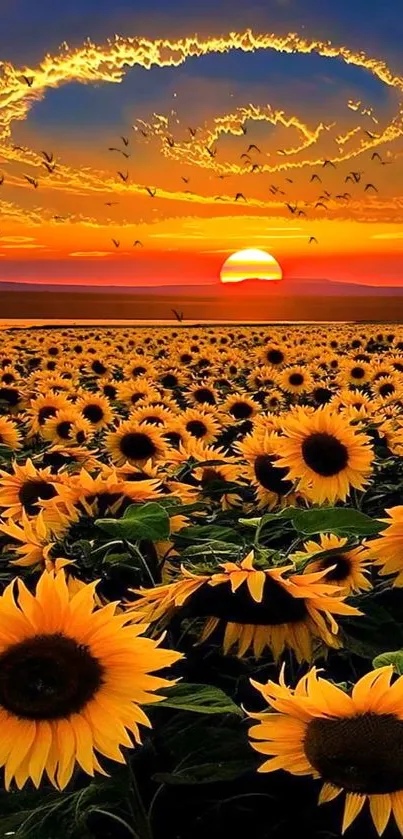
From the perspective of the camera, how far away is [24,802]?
1.97 m

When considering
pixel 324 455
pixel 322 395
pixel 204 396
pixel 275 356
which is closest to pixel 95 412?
pixel 204 396

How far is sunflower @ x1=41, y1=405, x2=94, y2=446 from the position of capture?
23.8 ft

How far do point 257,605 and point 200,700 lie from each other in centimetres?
35

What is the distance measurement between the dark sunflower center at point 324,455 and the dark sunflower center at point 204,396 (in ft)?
18.0

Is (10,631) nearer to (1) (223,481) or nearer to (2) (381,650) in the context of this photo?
(2) (381,650)

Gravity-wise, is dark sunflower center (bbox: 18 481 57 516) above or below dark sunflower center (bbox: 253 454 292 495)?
below

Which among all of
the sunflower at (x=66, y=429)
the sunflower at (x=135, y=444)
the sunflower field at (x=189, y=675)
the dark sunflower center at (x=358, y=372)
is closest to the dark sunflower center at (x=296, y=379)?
the dark sunflower center at (x=358, y=372)

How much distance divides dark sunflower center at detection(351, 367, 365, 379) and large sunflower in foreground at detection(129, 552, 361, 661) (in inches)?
406

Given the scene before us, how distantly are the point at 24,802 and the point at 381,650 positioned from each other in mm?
1038

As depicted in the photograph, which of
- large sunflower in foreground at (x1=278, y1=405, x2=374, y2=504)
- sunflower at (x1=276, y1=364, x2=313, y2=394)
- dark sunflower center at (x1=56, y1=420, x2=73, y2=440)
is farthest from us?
sunflower at (x1=276, y1=364, x2=313, y2=394)

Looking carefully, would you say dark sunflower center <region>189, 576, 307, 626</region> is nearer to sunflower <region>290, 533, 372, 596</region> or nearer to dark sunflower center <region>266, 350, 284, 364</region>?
sunflower <region>290, 533, 372, 596</region>

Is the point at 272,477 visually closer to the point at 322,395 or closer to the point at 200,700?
the point at 200,700

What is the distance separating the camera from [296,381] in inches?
450

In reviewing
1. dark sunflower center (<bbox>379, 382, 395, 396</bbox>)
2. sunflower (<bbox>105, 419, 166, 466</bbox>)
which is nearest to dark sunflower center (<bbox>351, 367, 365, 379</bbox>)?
dark sunflower center (<bbox>379, 382, 395, 396</bbox>)
